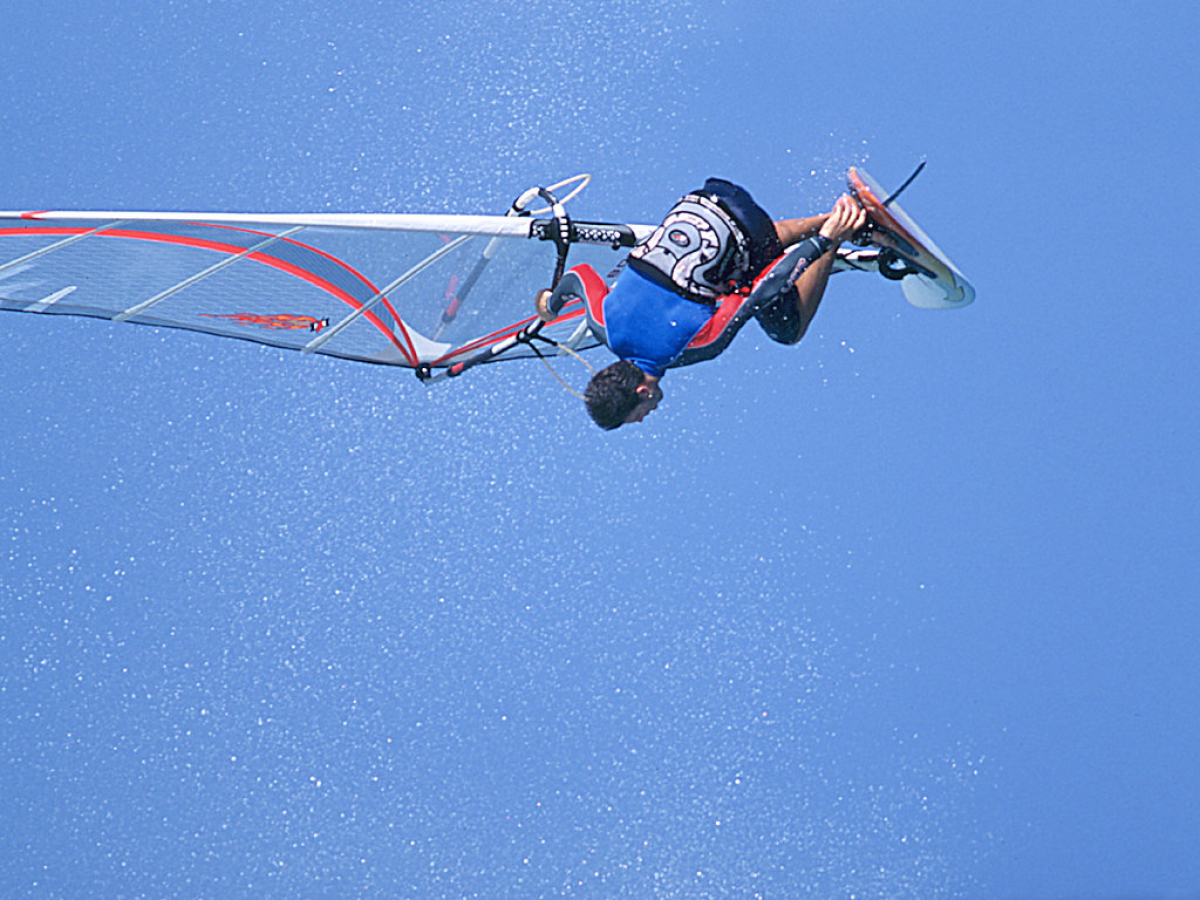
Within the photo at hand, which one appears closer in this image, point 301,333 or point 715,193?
point 715,193

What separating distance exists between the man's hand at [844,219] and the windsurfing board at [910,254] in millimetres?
15

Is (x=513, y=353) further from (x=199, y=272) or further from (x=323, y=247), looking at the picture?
(x=199, y=272)

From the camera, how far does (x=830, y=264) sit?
6.34ft

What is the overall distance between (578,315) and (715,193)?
0.63 m

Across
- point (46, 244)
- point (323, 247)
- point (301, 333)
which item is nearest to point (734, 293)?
point (323, 247)

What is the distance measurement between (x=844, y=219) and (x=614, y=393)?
479 millimetres

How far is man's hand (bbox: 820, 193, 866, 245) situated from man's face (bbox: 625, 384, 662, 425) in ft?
1.24

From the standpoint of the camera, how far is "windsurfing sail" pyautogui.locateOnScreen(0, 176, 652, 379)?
6.75 ft

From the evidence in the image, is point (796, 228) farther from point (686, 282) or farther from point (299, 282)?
point (299, 282)

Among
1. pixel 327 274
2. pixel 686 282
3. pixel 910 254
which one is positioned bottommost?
pixel 910 254

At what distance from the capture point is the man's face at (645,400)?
1780mm

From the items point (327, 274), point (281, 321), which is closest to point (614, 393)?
point (327, 274)

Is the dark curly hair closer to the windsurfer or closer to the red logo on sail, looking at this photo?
the windsurfer

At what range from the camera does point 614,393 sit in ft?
5.76
